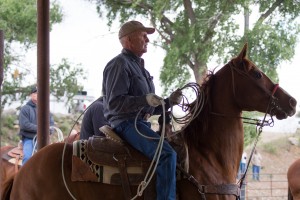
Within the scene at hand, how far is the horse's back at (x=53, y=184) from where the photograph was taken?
3475 millimetres

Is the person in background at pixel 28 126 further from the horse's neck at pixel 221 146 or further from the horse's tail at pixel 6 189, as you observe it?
the horse's neck at pixel 221 146

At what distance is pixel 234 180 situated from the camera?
3.53 m

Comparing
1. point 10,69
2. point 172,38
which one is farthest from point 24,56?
point 172,38

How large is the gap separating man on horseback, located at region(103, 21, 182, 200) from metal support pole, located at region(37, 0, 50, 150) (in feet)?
4.61

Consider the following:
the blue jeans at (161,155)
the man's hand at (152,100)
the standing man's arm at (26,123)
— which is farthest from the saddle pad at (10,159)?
the man's hand at (152,100)

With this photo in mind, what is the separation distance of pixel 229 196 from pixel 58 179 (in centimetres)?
128

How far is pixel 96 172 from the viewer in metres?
3.47

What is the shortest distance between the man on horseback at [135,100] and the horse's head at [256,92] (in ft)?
1.70

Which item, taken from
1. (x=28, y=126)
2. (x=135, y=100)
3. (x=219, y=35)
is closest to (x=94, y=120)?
(x=135, y=100)

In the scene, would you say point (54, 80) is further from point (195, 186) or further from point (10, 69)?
point (195, 186)

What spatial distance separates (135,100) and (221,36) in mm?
7220

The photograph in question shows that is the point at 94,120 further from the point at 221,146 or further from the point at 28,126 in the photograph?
the point at 28,126

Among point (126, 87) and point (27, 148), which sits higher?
point (126, 87)

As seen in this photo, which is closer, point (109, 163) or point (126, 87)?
point (126, 87)
